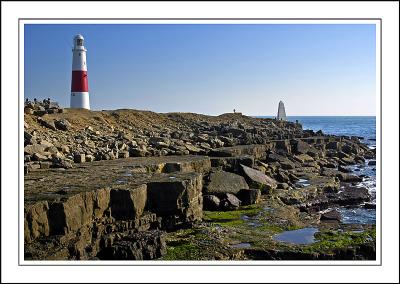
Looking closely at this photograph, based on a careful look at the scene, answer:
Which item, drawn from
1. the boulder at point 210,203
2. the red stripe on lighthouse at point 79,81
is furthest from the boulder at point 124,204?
the red stripe on lighthouse at point 79,81

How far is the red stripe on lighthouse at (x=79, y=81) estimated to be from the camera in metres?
30.1

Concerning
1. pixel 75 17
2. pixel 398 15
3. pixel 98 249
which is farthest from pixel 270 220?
pixel 75 17

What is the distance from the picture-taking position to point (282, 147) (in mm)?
26547

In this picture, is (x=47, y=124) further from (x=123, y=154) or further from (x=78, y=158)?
(x=78, y=158)

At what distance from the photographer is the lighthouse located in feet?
98.2

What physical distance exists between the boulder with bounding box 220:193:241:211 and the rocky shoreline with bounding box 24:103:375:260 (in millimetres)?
29

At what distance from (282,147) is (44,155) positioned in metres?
16.5

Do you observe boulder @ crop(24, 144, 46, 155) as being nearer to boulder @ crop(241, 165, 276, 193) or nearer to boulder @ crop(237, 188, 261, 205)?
boulder @ crop(237, 188, 261, 205)

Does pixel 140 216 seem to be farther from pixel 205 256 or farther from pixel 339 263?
pixel 339 263

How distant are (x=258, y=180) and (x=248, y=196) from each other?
6.52 feet

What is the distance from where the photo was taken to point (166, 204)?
10.6 metres

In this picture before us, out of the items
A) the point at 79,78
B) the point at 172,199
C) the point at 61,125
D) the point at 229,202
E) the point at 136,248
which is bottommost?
the point at 136,248

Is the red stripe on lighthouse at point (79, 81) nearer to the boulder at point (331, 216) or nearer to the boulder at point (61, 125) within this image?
the boulder at point (61, 125)

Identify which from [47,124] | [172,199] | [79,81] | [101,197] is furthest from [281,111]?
[101,197]
